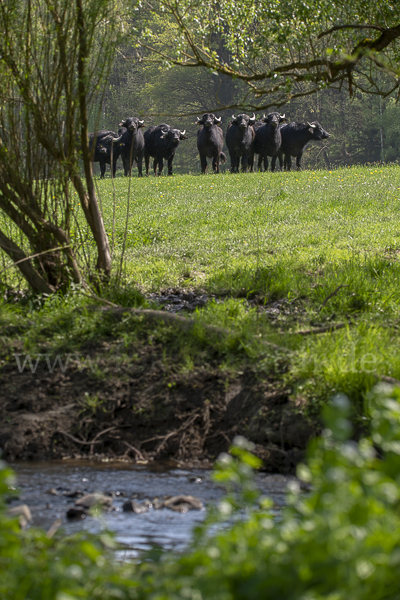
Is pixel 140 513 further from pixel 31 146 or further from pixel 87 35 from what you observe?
pixel 87 35

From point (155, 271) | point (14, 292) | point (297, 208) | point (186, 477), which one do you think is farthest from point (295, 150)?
point (186, 477)

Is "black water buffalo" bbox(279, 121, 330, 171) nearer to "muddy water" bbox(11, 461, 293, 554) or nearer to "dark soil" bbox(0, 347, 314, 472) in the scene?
"dark soil" bbox(0, 347, 314, 472)

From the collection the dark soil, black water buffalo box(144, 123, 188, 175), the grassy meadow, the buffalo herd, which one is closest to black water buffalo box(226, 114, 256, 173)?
the buffalo herd

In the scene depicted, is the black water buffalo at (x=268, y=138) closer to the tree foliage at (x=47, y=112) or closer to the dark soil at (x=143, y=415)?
the tree foliage at (x=47, y=112)

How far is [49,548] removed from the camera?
2547 mm

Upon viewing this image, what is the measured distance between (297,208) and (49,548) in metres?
12.2

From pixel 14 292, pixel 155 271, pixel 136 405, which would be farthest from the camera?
pixel 155 271

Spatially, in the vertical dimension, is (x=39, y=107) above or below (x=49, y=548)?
above

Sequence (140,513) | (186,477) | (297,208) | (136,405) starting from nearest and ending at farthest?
(140,513)
(186,477)
(136,405)
(297,208)

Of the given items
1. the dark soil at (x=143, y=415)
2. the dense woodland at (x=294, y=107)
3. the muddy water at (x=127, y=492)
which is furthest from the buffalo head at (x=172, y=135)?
→ the muddy water at (x=127, y=492)

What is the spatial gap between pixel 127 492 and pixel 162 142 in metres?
32.9

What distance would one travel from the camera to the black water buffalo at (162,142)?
34531mm

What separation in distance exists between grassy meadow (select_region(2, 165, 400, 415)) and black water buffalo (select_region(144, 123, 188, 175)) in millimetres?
17917

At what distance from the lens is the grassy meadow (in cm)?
518
